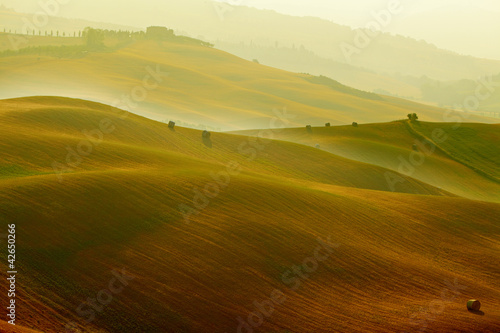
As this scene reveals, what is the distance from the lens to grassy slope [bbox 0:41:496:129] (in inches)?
3917

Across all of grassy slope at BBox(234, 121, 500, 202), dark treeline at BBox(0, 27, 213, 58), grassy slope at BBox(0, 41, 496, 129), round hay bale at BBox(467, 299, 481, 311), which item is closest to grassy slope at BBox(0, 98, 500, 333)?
round hay bale at BBox(467, 299, 481, 311)

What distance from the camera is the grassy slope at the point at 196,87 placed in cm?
9950

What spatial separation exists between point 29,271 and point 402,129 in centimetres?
6259

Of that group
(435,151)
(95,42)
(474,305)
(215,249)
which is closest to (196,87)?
(95,42)

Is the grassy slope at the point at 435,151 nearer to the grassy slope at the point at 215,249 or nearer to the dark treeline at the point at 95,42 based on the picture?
the grassy slope at the point at 215,249

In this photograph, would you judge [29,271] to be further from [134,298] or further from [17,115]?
[17,115]

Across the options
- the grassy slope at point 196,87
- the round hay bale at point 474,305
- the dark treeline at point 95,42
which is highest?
the dark treeline at point 95,42

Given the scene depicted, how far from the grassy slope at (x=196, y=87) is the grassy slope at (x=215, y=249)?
211 feet

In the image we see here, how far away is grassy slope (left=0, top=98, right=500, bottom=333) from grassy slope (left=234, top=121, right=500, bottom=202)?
2665 centimetres

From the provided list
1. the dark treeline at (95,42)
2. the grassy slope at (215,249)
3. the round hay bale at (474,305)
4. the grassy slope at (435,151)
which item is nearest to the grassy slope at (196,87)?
the dark treeline at (95,42)

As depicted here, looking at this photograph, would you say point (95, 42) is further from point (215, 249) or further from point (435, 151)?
point (215, 249)

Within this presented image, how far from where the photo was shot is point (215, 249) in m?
18.9

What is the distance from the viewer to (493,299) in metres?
20.6

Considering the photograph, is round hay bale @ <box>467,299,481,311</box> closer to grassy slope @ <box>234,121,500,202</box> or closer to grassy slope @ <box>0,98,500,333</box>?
grassy slope @ <box>0,98,500,333</box>
